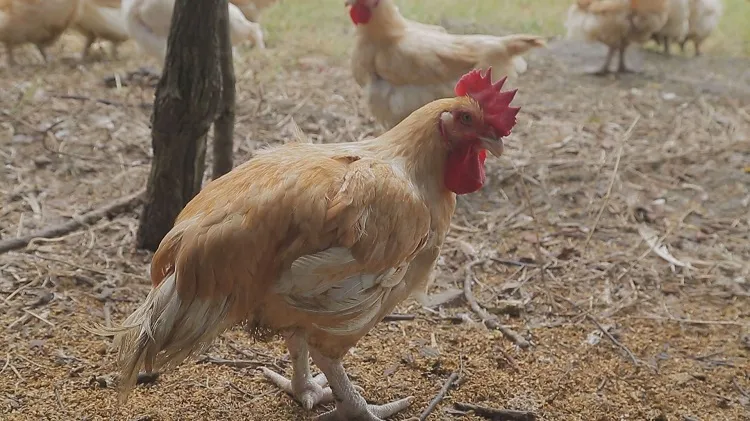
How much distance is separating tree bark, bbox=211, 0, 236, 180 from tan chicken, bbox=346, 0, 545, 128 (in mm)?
1417

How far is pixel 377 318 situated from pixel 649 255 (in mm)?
2320

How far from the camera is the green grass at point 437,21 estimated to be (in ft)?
26.1

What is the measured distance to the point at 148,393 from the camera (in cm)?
275

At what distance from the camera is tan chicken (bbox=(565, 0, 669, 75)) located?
7547 millimetres

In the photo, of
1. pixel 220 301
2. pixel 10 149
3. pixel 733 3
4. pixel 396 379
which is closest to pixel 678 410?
pixel 396 379

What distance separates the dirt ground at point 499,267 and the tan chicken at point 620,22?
108cm

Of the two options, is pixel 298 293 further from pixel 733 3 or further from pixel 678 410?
pixel 733 3

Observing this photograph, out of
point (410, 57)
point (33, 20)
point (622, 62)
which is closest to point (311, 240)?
point (410, 57)

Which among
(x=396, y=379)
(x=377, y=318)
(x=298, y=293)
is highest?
(x=298, y=293)

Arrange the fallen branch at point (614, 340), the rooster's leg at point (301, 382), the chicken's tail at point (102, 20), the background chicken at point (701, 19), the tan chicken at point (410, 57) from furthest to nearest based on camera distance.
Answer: the background chicken at point (701, 19)
the chicken's tail at point (102, 20)
the tan chicken at point (410, 57)
the fallen branch at point (614, 340)
the rooster's leg at point (301, 382)

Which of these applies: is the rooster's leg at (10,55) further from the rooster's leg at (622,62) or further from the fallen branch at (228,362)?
the rooster's leg at (622,62)

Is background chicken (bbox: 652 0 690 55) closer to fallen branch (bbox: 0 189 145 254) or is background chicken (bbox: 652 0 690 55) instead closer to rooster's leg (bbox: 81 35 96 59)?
rooster's leg (bbox: 81 35 96 59)

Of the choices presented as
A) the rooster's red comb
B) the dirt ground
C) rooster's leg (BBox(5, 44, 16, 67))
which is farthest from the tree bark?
rooster's leg (BBox(5, 44, 16, 67))

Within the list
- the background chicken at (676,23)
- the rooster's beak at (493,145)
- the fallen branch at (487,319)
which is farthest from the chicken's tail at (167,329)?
the background chicken at (676,23)
